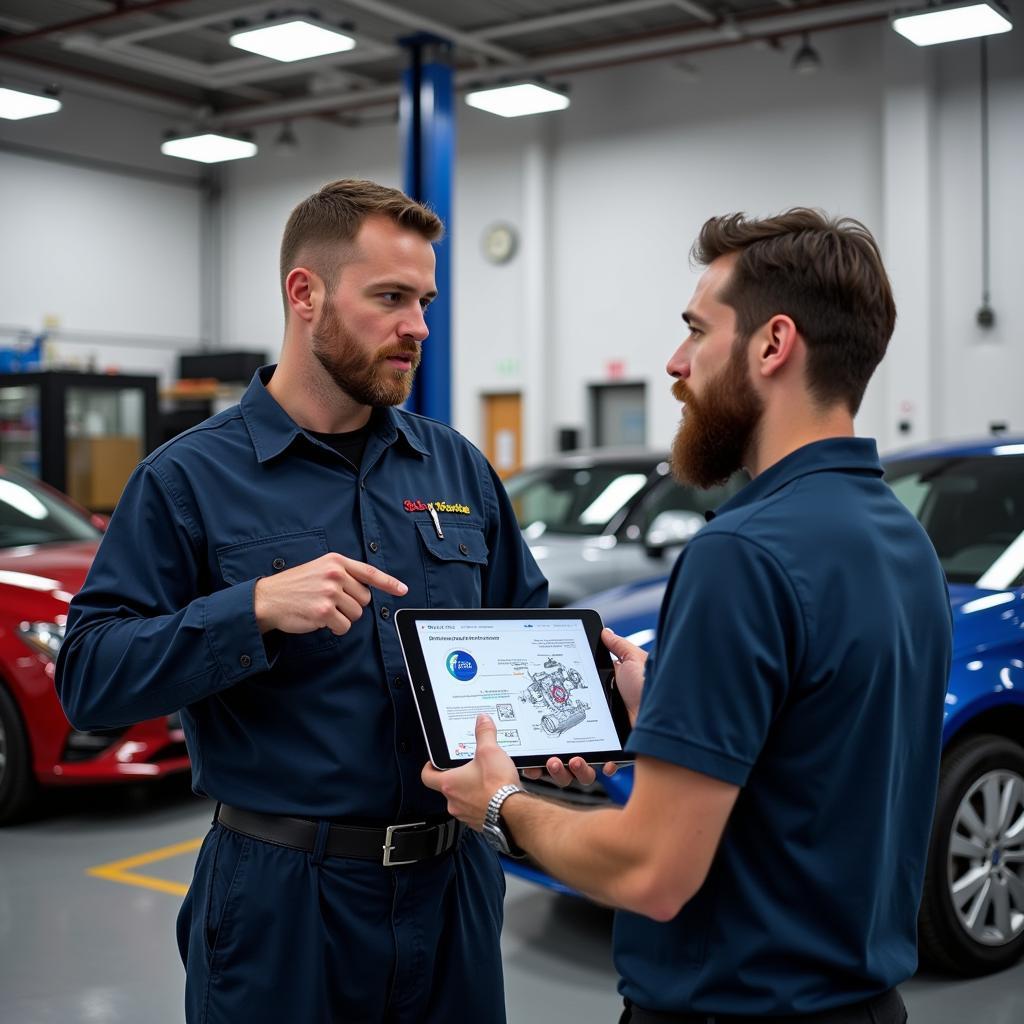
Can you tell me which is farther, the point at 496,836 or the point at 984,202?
the point at 984,202

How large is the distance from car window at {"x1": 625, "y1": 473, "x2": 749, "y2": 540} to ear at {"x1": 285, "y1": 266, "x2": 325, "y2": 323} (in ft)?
17.1

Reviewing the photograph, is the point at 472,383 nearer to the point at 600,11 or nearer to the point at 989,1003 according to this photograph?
the point at 600,11

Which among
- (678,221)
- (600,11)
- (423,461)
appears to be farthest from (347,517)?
(678,221)

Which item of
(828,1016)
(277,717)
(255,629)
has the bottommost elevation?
(828,1016)

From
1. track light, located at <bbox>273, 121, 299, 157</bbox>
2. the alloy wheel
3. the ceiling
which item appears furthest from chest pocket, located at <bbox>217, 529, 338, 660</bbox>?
track light, located at <bbox>273, 121, 299, 157</bbox>

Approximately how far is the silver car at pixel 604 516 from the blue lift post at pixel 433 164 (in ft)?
10.3

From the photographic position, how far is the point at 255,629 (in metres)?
1.84

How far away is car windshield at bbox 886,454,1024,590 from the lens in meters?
4.19

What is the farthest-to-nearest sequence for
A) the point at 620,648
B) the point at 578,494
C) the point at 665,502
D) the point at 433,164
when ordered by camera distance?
1. the point at 433,164
2. the point at 578,494
3. the point at 665,502
4. the point at 620,648

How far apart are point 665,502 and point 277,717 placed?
560 cm

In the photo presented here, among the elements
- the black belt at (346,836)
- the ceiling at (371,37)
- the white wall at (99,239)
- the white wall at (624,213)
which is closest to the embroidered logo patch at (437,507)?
the black belt at (346,836)

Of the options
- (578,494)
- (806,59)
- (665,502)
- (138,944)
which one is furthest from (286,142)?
(138,944)

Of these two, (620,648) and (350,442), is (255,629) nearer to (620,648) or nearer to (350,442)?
(350,442)

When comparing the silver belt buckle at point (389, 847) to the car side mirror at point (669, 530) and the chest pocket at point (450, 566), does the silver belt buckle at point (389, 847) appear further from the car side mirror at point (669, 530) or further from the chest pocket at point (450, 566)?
the car side mirror at point (669, 530)
